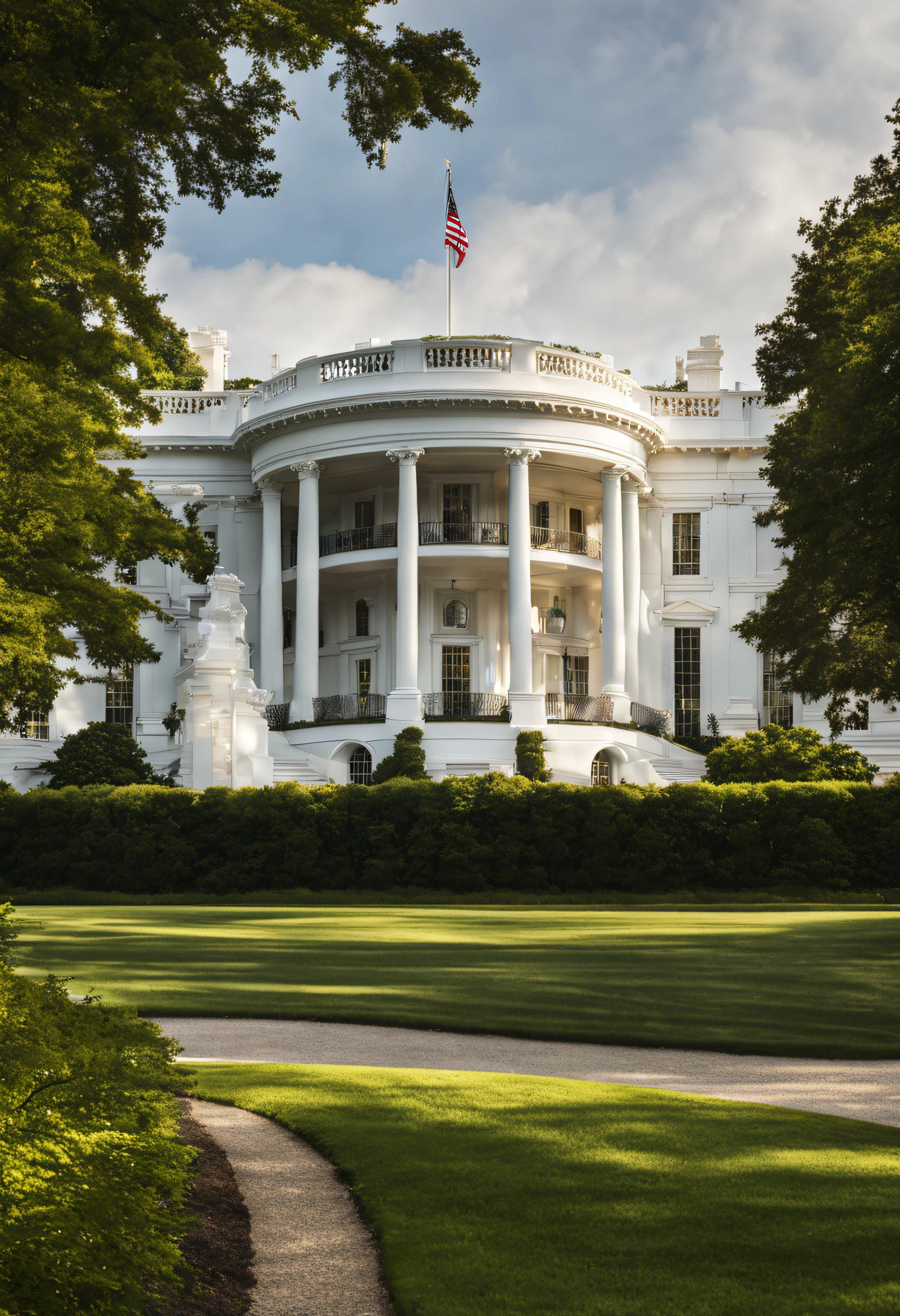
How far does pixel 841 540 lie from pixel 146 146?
12831 millimetres

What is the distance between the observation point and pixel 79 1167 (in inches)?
144

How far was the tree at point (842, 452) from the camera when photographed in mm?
16141

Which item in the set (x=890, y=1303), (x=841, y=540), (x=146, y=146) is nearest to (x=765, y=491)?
(x=841, y=540)

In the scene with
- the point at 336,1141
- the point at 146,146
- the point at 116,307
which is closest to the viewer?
Result: the point at 336,1141

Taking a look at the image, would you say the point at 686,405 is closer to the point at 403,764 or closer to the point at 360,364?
the point at 360,364

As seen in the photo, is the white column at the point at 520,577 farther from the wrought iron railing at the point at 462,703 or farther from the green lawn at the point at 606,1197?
the green lawn at the point at 606,1197

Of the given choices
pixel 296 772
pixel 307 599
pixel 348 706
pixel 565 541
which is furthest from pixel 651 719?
pixel 296 772

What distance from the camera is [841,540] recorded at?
19.0m

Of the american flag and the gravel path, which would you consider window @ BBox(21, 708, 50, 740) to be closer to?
the american flag

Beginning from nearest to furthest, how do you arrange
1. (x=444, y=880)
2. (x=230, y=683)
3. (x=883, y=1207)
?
1. (x=883, y=1207)
2. (x=444, y=880)
3. (x=230, y=683)

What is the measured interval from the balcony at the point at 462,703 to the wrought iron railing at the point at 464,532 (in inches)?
218

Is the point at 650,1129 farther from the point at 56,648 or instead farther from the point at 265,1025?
the point at 56,648

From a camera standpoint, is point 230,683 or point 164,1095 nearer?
point 164,1095

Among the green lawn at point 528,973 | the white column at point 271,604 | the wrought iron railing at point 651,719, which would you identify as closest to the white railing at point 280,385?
the white column at point 271,604
